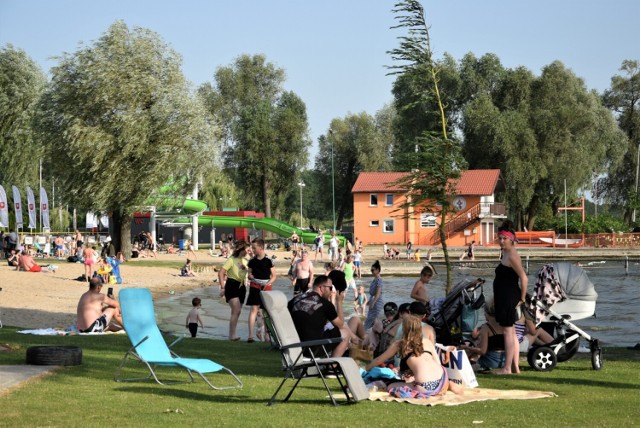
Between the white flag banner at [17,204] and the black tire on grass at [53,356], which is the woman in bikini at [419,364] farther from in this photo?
the white flag banner at [17,204]

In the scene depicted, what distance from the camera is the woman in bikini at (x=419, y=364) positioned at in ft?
30.7

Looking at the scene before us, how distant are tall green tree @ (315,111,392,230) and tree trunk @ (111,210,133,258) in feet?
170

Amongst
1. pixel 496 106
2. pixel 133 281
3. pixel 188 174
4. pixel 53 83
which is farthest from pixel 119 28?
pixel 496 106

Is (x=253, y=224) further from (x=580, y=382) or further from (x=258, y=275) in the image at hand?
(x=580, y=382)

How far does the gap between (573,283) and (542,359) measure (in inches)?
42.1

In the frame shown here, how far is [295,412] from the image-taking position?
841 centimetres

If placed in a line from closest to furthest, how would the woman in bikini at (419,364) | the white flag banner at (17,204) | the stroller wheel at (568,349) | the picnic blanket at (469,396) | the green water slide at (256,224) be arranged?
the picnic blanket at (469,396), the woman in bikini at (419,364), the stroller wheel at (568,349), the white flag banner at (17,204), the green water slide at (256,224)

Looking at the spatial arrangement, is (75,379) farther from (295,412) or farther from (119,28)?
(119,28)

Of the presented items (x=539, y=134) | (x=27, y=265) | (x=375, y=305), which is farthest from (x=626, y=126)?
(x=375, y=305)

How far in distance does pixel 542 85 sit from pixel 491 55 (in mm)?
4879

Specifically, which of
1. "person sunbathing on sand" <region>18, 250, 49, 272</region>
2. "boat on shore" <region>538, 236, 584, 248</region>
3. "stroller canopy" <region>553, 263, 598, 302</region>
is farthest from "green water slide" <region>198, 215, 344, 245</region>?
"stroller canopy" <region>553, 263, 598, 302</region>

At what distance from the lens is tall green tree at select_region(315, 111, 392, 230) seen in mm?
95438

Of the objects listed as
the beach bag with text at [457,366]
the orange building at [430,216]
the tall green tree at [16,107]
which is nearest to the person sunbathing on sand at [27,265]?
the tall green tree at [16,107]

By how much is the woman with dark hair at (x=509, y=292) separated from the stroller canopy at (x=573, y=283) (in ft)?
3.02
